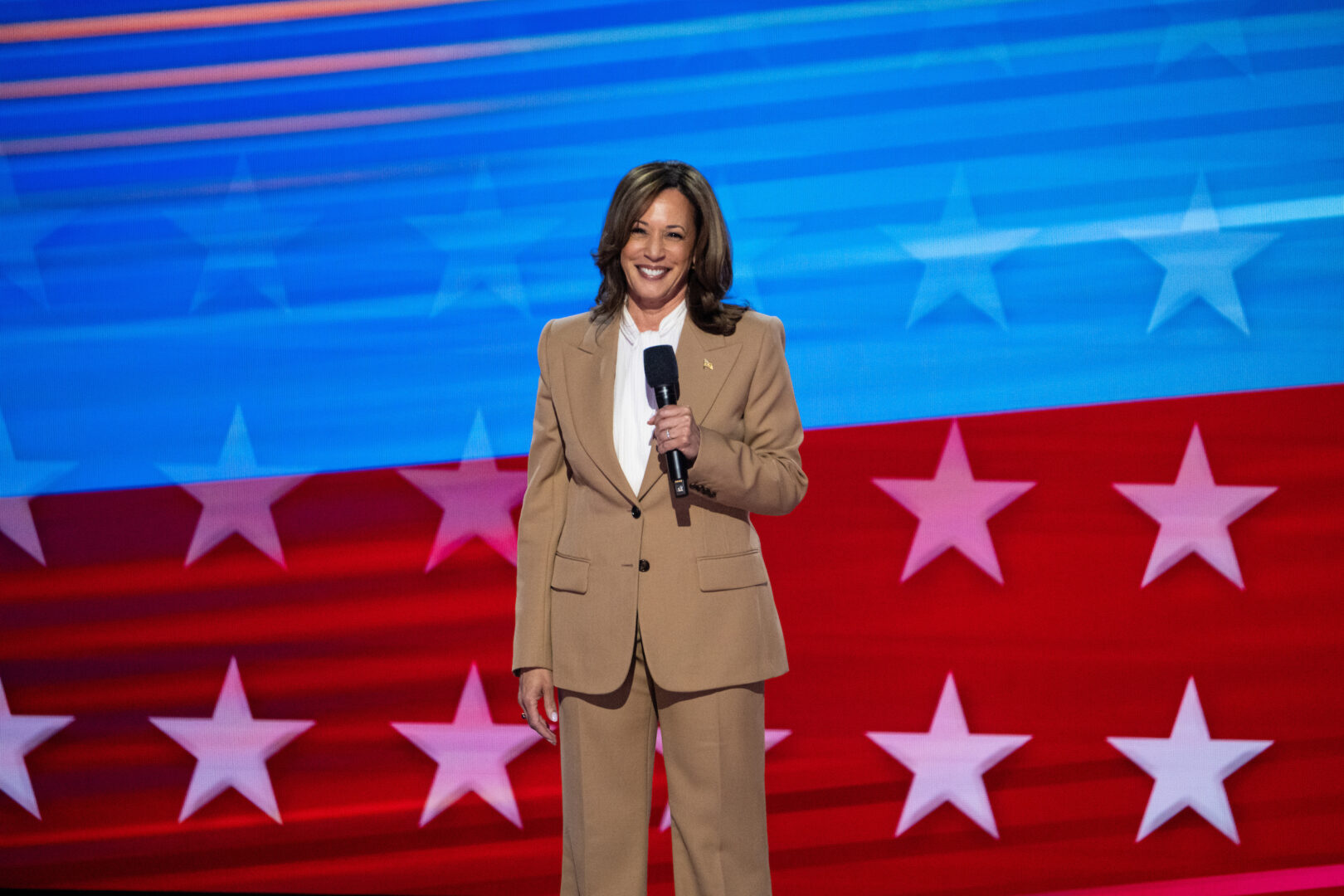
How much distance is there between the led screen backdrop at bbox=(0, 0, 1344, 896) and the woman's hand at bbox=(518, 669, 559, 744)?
3.27 ft

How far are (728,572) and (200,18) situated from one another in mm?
2208

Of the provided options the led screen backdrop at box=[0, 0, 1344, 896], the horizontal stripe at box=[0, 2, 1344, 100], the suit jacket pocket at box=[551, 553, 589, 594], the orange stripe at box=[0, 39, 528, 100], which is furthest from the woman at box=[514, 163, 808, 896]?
the orange stripe at box=[0, 39, 528, 100]

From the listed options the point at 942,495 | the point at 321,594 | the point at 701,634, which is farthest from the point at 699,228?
the point at 321,594

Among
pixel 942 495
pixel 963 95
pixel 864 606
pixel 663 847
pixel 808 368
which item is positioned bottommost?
pixel 663 847

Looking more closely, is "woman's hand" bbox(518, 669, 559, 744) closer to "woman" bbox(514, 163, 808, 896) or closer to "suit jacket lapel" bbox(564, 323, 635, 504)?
"woman" bbox(514, 163, 808, 896)

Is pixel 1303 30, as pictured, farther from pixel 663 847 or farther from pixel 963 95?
pixel 663 847

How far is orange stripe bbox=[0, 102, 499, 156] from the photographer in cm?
293

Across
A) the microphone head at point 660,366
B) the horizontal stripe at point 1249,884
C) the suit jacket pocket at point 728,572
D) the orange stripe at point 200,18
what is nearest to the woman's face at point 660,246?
the microphone head at point 660,366

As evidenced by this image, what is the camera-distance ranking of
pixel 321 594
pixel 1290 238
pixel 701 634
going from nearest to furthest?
1. pixel 701 634
2. pixel 1290 238
3. pixel 321 594

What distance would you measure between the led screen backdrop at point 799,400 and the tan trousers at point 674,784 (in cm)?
98

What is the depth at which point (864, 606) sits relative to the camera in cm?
281

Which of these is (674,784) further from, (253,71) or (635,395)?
(253,71)

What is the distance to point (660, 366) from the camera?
168 cm

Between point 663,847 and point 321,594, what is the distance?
108 centimetres
